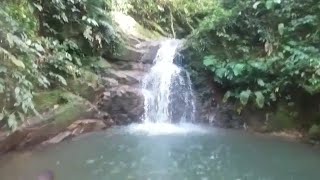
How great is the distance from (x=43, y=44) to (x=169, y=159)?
3498 millimetres

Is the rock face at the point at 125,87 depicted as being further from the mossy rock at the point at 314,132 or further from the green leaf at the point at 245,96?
the mossy rock at the point at 314,132

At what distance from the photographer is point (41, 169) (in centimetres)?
576

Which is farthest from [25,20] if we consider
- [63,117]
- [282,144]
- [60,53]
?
[282,144]

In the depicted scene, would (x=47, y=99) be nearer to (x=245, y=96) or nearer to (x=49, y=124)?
(x=49, y=124)

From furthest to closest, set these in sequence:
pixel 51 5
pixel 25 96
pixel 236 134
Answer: pixel 51 5 → pixel 236 134 → pixel 25 96

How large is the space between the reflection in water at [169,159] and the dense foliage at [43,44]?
2.77 ft

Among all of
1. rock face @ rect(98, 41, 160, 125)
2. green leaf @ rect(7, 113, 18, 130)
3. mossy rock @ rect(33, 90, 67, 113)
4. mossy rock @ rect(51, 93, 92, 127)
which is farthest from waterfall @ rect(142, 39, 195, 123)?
green leaf @ rect(7, 113, 18, 130)

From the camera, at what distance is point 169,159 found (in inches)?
250

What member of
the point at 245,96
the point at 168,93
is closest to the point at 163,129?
the point at 168,93

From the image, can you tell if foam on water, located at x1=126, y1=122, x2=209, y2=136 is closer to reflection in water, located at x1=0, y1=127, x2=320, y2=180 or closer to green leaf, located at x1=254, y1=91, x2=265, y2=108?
reflection in water, located at x1=0, y1=127, x2=320, y2=180

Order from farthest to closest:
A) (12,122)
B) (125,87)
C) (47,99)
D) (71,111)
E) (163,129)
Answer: (125,87), (163,129), (71,111), (47,99), (12,122)

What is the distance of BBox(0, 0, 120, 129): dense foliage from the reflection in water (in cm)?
84

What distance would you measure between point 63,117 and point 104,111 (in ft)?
4.51

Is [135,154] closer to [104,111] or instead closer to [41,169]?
[41,169]
